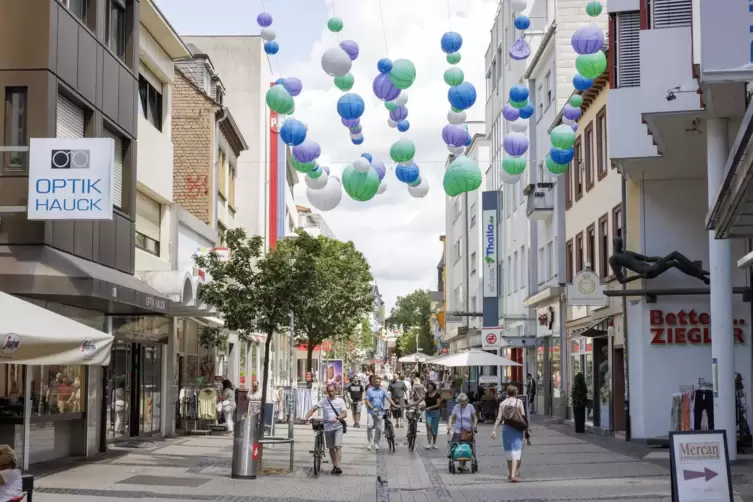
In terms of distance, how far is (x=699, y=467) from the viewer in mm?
12086

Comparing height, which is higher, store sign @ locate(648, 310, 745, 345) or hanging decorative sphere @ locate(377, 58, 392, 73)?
hanging decorative sphere @ locate(377, 58, 392, 73)

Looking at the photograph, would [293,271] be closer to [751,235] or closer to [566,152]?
[566,152]

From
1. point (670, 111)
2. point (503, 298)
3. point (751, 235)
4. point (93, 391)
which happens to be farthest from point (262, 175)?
point (751, 235)

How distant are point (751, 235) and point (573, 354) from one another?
23.6 meters

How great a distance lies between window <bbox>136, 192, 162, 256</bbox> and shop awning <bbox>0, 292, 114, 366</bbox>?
13861 millimetres

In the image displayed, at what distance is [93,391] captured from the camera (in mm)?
23312

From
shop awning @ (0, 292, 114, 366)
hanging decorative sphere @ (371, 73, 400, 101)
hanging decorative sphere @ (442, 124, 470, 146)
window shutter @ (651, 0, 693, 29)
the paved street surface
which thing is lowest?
the paved street surface

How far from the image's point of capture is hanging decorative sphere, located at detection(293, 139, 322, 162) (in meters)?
18.7

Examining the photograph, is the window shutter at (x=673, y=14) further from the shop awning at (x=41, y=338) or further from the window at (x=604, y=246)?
the shop awning at (x=41, y=338)

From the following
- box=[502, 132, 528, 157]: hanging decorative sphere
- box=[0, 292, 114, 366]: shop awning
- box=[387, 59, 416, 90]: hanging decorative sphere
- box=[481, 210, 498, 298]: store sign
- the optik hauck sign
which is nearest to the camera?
box=[0, 292, 114, 366]: shop awning

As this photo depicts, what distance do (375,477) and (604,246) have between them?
14119mm

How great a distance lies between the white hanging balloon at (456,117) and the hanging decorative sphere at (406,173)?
1039 mm

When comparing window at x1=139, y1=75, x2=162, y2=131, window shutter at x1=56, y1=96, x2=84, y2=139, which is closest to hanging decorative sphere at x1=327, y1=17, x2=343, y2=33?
window shutter at x1=56, y1=96, x2=84, y2=139

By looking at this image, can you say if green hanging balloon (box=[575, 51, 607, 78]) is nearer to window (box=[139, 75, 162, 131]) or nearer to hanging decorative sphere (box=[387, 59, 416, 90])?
hanging decorative sphere (box=[387, 59, 416, 90])
